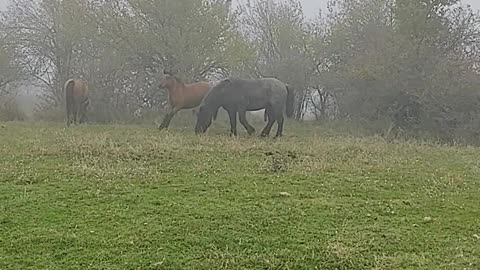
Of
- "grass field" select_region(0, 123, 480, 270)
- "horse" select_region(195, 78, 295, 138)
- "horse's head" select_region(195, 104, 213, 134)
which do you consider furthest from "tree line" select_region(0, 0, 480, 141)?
"grass field" select_region(0, 123, 480, 270)

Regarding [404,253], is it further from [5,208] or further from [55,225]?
[5,208]

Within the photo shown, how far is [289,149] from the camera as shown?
33.8ft

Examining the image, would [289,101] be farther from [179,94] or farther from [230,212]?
[230,212]

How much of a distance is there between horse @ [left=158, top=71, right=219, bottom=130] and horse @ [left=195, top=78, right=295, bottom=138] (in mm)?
2007

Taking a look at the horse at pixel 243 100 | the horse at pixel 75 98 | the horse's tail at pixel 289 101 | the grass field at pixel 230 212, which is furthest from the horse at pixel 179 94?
the grass field at pixel 230 212

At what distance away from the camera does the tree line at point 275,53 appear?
1662 cm

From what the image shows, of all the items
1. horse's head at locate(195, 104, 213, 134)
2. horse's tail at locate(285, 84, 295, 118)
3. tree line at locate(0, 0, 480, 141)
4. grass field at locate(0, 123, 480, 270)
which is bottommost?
grass field at locate(0, 123, 480, 270)

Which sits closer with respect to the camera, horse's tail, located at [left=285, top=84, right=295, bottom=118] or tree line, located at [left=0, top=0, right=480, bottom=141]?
horse's tail, located at [left=285, top=84, right=295, bottom=118]

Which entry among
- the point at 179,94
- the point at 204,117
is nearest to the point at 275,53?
the point at 179,94

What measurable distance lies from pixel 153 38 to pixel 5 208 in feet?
44.9

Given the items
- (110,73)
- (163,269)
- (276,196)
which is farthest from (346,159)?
(110,73)

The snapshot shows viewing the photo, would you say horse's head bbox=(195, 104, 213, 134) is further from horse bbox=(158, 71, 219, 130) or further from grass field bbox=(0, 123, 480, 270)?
grass field bbox=(0, 123, 480, 270)

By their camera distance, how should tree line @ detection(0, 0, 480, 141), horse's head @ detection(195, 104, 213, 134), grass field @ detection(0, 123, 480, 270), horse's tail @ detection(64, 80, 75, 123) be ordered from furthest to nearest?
horse's tail @ detection(64, 80, 75, 123)
tree line @ detection(0, 0, 480, 141)
horse's head @ detection(195, 104, 213, 134)
grass field @ detection(0, 123, 480, 270)

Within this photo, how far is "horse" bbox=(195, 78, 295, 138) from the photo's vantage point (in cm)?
1391
